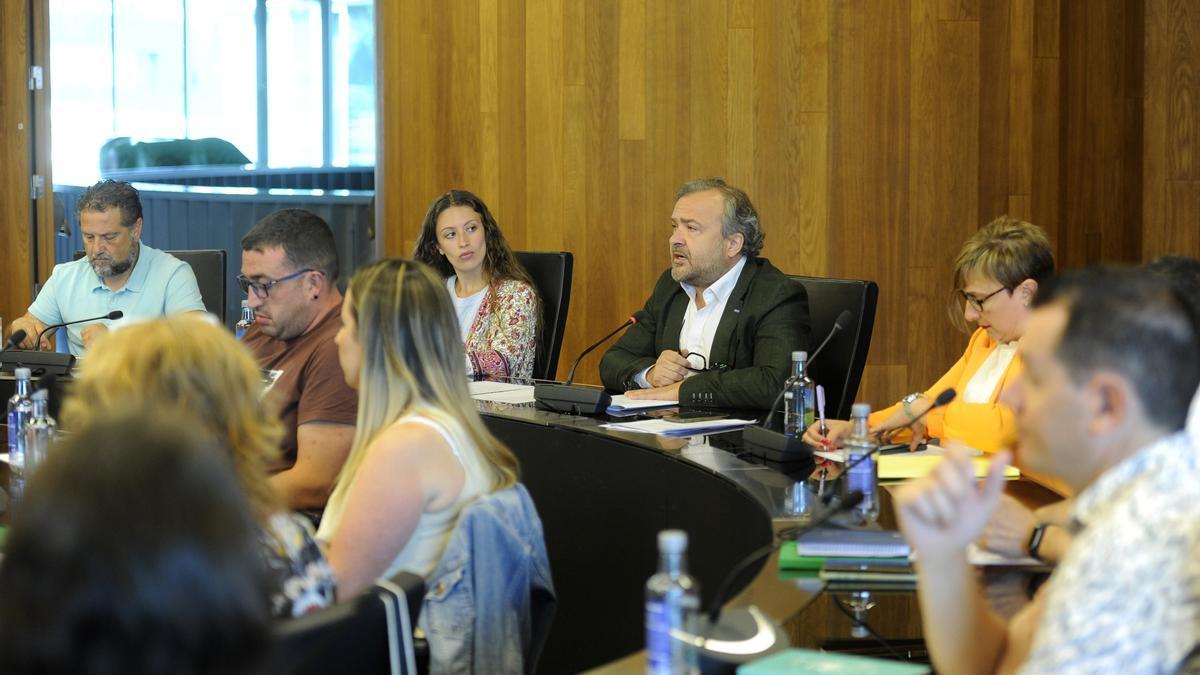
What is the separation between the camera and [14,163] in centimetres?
625

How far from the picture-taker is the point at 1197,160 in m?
5.01

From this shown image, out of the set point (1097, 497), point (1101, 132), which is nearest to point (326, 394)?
point (1097, 497)

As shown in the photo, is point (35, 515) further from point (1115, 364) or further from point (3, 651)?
point (1115, 364)

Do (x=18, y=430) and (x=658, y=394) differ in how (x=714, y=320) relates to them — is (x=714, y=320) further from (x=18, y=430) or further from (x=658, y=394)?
(x=18, y=430)

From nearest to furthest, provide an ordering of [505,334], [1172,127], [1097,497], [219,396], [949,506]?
[1097,497] < [949,506] < [219,396] < [505,334] < [1172,127]

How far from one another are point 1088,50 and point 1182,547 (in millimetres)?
5250

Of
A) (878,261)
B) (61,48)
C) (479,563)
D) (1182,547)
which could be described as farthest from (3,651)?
(61,48)

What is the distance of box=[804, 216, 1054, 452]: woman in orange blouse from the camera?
2854 mm

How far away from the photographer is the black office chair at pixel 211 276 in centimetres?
472

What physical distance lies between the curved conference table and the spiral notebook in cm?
21

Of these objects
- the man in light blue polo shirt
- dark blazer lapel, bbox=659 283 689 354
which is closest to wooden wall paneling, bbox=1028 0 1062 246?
dark blazer lapel, bbox=659 283 689 354

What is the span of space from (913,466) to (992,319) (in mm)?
551

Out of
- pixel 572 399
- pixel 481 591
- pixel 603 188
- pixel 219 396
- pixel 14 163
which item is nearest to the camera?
pixel 219 396

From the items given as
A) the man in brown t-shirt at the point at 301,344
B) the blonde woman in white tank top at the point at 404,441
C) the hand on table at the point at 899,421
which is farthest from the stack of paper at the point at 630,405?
the blonde woman in white tank top at the point at 404,441
